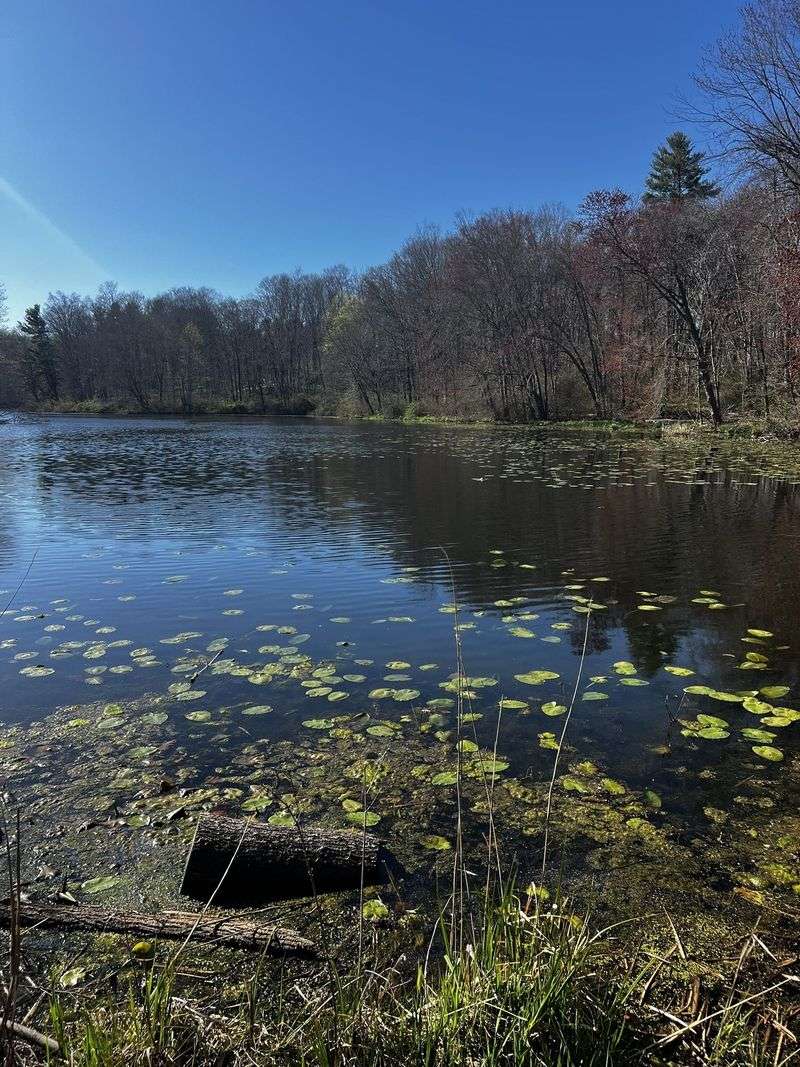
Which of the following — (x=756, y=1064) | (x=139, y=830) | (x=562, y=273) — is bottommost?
(x=139, y=830)

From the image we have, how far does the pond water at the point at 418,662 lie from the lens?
12.0 ft

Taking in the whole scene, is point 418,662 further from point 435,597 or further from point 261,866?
point 261,866

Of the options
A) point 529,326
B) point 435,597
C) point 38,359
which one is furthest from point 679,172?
point 38,359

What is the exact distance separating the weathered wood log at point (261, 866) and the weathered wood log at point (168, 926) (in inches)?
7.8

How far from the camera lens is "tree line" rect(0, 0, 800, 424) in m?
23.4

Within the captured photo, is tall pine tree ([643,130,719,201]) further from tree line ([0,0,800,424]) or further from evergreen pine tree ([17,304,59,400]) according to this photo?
evergreen pine tree ([17,304,59,400])

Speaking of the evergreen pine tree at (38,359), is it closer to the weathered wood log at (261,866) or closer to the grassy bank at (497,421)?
the grassy bank at (497,421)

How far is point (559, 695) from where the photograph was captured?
4957 mm

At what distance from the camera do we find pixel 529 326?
39812 mm

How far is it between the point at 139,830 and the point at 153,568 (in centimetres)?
613

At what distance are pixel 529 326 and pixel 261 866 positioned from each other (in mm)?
40707

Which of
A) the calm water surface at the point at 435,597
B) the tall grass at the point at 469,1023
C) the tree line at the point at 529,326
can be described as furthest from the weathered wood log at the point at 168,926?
the tree line at the point at 529,326

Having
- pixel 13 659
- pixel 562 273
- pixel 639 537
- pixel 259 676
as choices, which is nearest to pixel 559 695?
pixel 259 676

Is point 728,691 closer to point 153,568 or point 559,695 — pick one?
point 559,695
